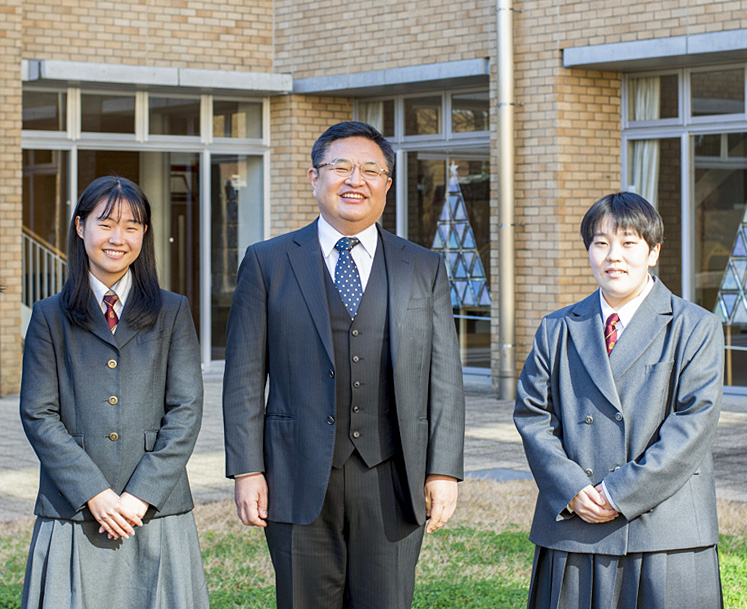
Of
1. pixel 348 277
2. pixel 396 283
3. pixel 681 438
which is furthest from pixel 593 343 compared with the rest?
pixel 348 277

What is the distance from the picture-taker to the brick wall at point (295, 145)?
13.3m

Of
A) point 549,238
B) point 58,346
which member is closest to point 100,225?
point 58,346

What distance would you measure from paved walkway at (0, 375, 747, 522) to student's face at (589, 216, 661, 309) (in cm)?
388

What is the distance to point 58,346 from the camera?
3.43 meters

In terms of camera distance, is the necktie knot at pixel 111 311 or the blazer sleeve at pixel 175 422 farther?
the necktie knot at pixel 111 311

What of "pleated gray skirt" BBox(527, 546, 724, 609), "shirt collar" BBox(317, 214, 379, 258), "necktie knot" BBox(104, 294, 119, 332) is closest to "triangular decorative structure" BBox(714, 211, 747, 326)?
"pleated gray skirt" BBox(527, 546, 724, 609)

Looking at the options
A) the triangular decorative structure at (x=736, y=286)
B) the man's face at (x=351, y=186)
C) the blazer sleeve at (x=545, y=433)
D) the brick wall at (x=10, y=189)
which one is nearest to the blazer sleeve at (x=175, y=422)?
the man's face at (x=351, y=186)

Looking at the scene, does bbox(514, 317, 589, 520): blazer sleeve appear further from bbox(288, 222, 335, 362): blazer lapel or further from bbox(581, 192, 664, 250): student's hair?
bbox(288, 222, 335, 362): blazer lapel

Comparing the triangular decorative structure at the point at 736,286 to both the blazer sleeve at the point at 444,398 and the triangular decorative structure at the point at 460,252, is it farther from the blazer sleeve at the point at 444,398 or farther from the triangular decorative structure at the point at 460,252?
the blazer sleeve at the point at 444,398

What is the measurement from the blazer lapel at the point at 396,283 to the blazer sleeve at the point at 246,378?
38 centimetres

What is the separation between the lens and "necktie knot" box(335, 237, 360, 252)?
11.3 feet

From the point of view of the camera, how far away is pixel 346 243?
11.3ft

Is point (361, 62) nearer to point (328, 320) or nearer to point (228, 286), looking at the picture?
point (228, 286)

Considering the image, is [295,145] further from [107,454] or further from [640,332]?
[640,332]
